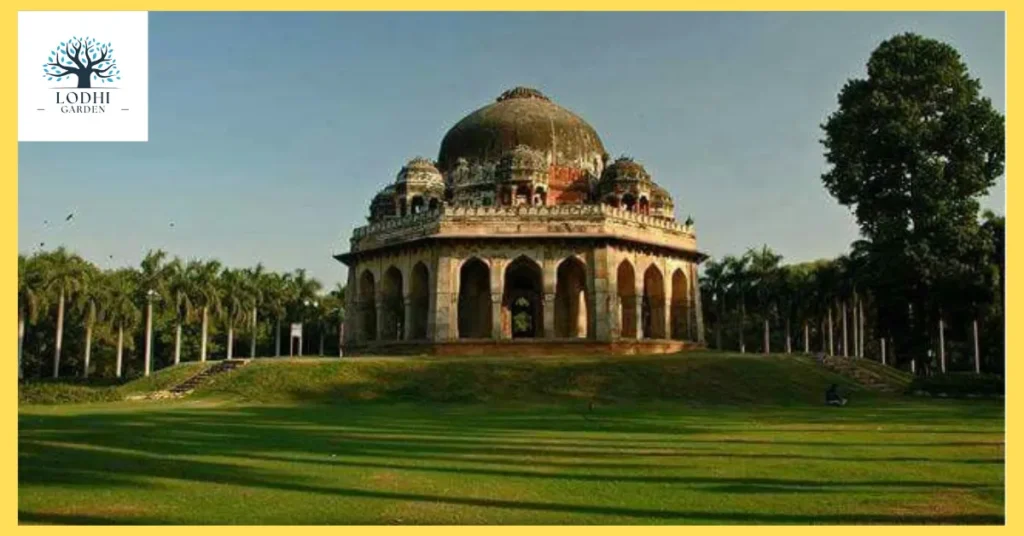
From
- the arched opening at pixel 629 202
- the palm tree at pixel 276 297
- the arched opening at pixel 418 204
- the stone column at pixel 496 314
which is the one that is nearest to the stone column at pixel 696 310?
the arched opening at pixel 629 202

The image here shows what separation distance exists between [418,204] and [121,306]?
1797 centimetres

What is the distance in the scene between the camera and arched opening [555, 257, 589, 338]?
40.7 meters

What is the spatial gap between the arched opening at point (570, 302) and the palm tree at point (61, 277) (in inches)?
974

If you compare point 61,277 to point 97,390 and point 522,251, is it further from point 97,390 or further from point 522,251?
point 522,251

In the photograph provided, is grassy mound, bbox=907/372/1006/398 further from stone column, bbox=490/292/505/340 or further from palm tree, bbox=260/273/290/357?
palm tree, bbox=260/273/290/357

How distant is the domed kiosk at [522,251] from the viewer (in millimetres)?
37375

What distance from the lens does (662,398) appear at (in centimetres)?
2581

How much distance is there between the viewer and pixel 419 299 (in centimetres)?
4028

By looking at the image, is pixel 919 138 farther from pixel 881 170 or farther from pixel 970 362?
pixel 970 362

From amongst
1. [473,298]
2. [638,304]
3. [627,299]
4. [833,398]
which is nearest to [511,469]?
[833,398]

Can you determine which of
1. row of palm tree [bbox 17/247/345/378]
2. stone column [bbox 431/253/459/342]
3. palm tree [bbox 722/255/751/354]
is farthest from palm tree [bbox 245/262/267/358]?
palm tree [bbox 722/255/751/354]

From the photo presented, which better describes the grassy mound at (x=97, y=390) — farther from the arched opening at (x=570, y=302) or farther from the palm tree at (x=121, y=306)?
the palm tree at (x=121, y=306)

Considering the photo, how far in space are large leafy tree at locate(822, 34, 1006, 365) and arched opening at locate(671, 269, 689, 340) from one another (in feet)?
33.6

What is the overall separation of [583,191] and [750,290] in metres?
15.7
